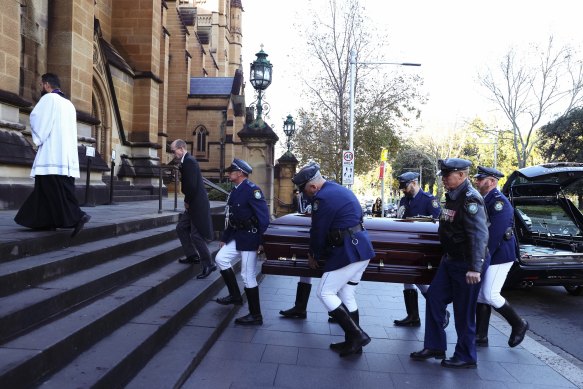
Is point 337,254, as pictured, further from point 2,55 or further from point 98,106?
point 98,106

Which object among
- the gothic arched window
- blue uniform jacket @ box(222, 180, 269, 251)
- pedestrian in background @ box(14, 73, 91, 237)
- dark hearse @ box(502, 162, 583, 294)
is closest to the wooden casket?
blue uniform jacket @ box(222, 180, 269, 251)

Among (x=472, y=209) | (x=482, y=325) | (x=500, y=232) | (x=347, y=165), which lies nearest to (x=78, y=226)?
(x=472, y=209)

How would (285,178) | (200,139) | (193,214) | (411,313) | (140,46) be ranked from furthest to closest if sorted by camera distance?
1. (200,139)
2. (285,178)
3. (140,46)
4. (193,214)
5. (411,313)

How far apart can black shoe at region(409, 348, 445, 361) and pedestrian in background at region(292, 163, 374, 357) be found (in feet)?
1.72

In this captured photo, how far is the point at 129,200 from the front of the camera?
1312 cm

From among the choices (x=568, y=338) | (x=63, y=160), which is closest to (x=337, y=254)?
(x=63, y=160)

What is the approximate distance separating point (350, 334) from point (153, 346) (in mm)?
1838

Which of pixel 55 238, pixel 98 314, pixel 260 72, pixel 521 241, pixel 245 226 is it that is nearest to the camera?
pixel 98 314

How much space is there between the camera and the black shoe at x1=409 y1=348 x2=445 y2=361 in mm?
4535

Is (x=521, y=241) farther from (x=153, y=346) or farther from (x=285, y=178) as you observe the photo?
(x=285, y=178)

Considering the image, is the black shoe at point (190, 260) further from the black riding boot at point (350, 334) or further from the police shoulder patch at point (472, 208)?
the police shoulder patch at point (472, 208)

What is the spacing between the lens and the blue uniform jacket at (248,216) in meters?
5.22

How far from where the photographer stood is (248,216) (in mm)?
5238

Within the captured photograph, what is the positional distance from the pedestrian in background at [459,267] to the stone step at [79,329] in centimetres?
253
